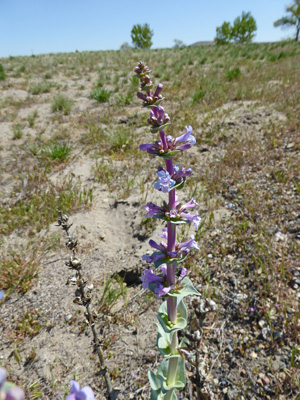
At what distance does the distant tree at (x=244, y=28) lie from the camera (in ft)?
186

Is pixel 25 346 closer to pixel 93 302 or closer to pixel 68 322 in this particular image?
pixel 68 322

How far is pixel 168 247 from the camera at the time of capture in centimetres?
168

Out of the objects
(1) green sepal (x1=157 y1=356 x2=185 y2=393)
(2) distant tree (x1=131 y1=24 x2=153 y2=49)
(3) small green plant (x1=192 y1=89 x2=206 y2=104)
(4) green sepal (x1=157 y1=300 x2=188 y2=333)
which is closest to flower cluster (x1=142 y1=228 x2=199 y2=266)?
(4) green sepal (x1=157 y1=300 x2=188 y2=333)

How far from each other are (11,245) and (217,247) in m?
3.17

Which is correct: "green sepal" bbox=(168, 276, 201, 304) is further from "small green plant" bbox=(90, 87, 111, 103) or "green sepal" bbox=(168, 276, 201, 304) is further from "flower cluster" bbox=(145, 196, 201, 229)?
"small green plant" bbox=(90, 87, 111, 103)

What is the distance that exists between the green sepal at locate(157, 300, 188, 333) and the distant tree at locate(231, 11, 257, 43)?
231 ft

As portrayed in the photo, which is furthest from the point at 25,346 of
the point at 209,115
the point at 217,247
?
the point at 209,115

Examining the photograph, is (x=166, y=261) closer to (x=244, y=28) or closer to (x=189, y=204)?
(x=189, y=204)

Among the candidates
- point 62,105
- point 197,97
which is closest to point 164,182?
point 197,97

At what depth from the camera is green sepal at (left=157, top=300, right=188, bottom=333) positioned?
1.66 metres

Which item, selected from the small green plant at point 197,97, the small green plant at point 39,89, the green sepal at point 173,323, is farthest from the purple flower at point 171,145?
the small green plant at point 39,89

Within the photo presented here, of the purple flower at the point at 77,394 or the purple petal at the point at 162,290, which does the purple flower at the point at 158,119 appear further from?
the purple flower at the point at 77,394

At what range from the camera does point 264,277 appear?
303 centimetres

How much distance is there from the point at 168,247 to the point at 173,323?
0.56m
